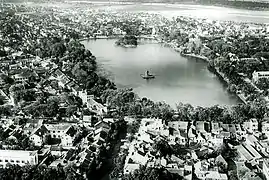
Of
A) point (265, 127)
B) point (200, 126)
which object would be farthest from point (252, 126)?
point (200, 126)

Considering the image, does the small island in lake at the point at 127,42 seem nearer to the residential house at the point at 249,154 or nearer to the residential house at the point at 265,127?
the residential house at the point at 265,127

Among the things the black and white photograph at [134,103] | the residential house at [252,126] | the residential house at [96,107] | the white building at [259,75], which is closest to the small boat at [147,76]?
the black and white photograph at [134,103]

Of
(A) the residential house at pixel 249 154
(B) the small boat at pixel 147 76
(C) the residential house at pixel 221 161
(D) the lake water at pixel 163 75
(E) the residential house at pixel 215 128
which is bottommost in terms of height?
(D) the lake water at pixel 163 75

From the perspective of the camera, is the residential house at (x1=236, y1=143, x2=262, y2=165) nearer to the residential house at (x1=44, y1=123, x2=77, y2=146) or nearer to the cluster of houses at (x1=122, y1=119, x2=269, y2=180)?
the cluster of houses at (x1=122, y1=119, x2=269, y2=180)

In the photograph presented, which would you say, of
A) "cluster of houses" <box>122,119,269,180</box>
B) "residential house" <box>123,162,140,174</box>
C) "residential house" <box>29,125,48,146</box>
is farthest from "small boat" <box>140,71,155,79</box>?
"residential house" <box>123,162,140,174</box>

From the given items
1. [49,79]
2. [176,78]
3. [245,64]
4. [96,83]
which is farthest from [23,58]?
[245,64]

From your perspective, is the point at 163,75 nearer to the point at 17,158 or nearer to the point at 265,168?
the point at 265,168
